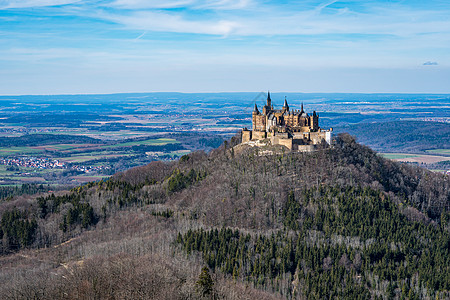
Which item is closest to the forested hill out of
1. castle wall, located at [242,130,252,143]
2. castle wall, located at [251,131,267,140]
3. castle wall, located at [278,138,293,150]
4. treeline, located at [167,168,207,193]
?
treeline, located at [167,168,207,193]

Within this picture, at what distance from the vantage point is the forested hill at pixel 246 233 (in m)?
64.2

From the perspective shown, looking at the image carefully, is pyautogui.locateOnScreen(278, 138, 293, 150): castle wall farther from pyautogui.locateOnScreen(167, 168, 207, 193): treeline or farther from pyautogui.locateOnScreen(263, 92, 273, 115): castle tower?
pyautogui.locateOnScreen(263, 92, 273, 115): castle tower

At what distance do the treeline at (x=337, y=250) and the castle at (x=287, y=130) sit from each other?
51.8 feet

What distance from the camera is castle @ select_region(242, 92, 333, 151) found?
116 m

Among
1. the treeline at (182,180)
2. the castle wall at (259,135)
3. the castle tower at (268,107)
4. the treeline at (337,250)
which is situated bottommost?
the treeline at (337,250)

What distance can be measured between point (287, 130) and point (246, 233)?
35592mm

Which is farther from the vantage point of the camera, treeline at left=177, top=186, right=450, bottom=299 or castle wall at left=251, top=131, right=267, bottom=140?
castle wall at left=251, top=131, right=267, bottom=140

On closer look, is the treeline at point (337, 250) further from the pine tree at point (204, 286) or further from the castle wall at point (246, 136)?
the castle wall at point (246, 136)

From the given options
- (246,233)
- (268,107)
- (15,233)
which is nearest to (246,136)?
(268,107)

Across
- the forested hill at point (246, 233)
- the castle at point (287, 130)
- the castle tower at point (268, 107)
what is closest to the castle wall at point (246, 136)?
the castle at point (287, 130)

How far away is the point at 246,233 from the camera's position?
304 feet

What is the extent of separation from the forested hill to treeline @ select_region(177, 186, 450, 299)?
21 centimetres

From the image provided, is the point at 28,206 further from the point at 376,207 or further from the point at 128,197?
the point at 376,207

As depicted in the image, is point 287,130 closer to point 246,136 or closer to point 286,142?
point 286,142
